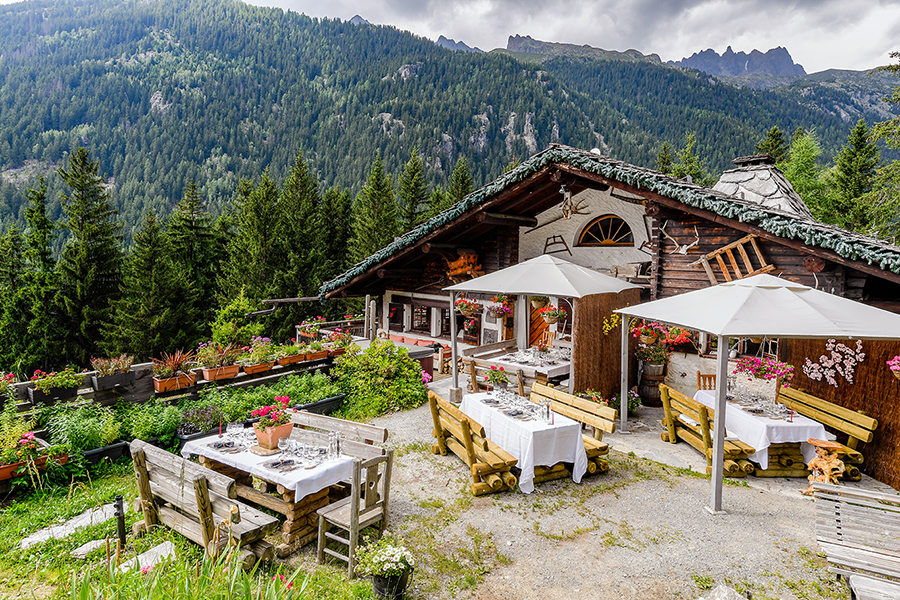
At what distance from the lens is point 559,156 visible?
10.4 m

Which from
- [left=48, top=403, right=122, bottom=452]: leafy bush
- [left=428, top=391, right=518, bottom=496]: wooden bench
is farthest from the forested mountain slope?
[left=428, top=391, right=518, bottom=496]: wooden bench

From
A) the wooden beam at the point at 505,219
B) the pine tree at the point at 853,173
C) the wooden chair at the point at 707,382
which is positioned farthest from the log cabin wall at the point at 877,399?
the pine tree at the point at 853,173

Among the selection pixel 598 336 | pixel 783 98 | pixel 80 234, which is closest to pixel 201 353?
pixel 598 336

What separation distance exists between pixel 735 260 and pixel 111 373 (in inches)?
437

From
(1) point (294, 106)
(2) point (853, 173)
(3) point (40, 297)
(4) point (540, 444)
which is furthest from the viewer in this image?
(1) point (294, 106)

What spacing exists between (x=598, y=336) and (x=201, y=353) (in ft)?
25.4

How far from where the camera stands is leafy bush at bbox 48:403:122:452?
6.79m

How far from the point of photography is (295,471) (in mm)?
4961

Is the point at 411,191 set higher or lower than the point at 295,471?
higher

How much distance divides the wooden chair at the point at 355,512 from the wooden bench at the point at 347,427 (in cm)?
60

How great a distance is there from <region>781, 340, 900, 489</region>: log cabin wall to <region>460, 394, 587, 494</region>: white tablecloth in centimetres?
410

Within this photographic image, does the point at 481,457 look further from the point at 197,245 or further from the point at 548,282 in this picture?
the point at 197,245

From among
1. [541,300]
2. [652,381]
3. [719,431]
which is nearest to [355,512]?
[719,431]

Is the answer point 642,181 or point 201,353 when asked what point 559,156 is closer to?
point 642,181
